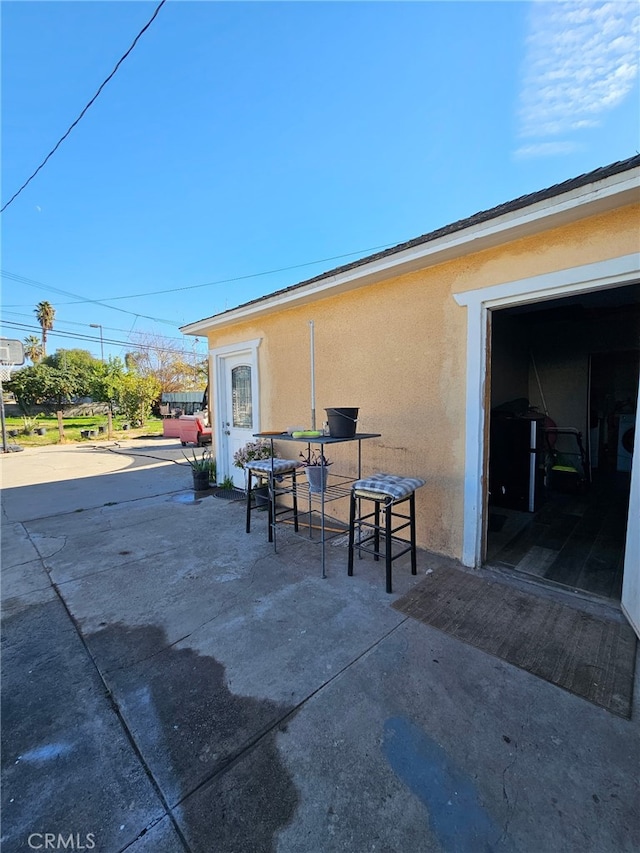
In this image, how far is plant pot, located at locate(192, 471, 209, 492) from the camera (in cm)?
577

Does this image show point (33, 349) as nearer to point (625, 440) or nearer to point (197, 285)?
point (197, 285)

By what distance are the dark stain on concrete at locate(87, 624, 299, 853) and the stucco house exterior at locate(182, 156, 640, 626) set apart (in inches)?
84.5

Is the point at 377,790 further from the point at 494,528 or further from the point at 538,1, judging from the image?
the point at 538,1

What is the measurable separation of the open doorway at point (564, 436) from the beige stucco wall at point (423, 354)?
49cm

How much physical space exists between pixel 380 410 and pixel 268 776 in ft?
9.25

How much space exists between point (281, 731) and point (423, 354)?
9.21 ft

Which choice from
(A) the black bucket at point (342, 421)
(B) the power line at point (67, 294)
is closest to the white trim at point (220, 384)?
(A) the black bucket at point (342, 421)

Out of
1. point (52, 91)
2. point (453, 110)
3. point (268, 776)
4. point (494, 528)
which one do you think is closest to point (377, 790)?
point (268, 776)

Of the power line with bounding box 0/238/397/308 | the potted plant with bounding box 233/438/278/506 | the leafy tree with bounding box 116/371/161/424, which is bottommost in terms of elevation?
the potted plant with bounding box 233/438/278/506

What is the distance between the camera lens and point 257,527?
4.05m

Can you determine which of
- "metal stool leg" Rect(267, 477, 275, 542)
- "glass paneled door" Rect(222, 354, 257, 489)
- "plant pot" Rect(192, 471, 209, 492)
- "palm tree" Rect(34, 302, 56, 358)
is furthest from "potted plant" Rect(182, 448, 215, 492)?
"palm tree" Rect(34, 302, 56, 358)

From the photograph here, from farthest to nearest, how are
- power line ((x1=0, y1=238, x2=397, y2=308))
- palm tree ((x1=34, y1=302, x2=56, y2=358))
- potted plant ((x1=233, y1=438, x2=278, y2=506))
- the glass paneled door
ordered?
palm tree ((x1=34, y1=302, x2=56, y2=358)) → power line ((x1=0, y1=238, x2=397, y2=308)) → the glass paneled door → potted plant ((x1=233, y1=438, x2=278, y2=506))

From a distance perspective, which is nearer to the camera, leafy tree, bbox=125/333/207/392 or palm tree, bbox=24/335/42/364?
leafy tree, bbox=125/333/207/392

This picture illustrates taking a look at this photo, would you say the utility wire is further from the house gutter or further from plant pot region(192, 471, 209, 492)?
plant pot region(192, 471, 209, 492)
